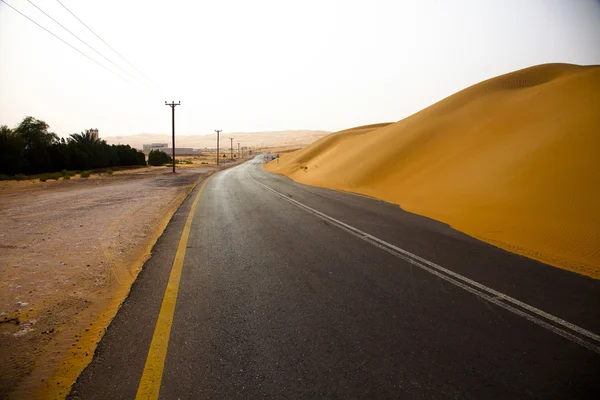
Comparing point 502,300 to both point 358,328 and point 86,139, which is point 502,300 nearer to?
point 358,328

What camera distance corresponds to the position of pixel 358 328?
3.06 m

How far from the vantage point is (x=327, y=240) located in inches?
262

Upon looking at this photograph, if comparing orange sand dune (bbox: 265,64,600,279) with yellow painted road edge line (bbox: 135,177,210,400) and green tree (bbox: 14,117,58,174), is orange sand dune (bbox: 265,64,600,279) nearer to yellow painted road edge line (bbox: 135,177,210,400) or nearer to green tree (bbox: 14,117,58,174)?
yellow painted road edge line (bbox: 135,177,210,400)

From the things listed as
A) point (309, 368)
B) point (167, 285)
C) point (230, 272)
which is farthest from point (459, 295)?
point (167, 285)

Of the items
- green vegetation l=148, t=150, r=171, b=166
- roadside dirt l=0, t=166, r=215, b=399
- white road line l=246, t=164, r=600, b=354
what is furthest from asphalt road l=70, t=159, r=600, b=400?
green vegetation l=148, t=150, r=171, b=166

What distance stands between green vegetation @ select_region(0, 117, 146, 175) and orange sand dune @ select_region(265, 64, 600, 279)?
2743 centimetres

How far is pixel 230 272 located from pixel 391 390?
119 inches

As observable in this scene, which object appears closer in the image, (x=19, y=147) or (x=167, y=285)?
(x=167, y=285)

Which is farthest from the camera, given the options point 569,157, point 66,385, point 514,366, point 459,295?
point 569,157

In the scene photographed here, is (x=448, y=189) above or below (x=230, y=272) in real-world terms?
above

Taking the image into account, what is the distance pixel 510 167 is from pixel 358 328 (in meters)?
11.7

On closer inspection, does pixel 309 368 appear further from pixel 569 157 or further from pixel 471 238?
pixel 569 157

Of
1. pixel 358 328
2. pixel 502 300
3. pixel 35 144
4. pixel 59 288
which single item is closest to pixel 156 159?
pixel 35 144

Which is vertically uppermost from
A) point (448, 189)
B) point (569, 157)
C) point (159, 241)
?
point (569, 157)
